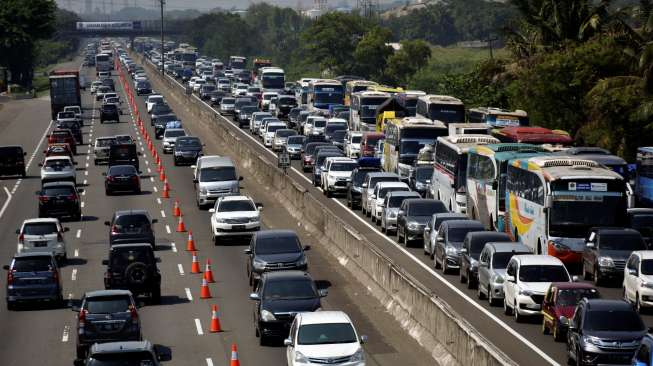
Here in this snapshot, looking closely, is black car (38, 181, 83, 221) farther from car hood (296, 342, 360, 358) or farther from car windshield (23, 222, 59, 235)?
car hood (296, 342, 360, 358)

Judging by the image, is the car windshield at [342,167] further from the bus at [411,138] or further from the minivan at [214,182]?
the minivan at [214,182]

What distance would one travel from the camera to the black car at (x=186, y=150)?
7494 cm

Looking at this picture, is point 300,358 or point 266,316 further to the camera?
point 266,316

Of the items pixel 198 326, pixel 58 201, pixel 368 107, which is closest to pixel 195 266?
pixel 198 326

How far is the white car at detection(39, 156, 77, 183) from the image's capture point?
65125 millimetres

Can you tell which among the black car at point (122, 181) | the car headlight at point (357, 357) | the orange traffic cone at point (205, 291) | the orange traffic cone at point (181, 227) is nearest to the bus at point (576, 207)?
the orange traffic cone at point (205, 291)

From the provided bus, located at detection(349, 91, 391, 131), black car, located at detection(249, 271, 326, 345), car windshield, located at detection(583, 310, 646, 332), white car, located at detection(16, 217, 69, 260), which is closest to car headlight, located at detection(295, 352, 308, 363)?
black car, located at detection(249, 271, 326, 345)

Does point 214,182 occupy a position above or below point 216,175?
below

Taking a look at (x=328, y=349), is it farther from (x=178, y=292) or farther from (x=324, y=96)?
(x=324, y=96)

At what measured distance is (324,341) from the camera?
24984mm

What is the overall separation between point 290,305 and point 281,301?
1.02ft

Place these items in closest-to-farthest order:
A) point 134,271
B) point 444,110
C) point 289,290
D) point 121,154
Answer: point 289,290, point 134,271, point 444,110, point 121,154

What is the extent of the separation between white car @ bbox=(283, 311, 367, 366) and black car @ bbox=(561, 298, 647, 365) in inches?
164

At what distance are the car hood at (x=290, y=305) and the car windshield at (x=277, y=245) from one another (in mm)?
7768
